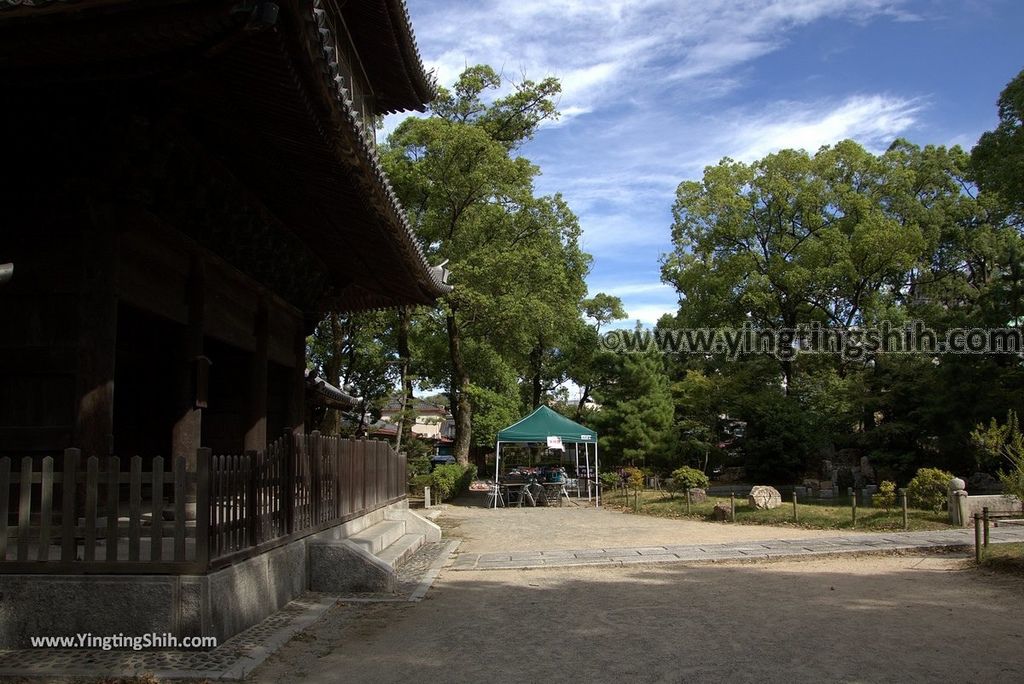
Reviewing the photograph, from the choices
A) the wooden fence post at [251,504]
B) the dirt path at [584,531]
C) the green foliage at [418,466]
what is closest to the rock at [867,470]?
the dirt path at [584,531]

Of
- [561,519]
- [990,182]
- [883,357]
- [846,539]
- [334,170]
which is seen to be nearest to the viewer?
[334,170]

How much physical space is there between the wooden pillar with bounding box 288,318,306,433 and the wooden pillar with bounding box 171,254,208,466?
4.16m

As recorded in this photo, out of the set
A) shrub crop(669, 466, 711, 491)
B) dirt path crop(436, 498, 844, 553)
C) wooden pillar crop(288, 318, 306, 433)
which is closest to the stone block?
wooden pillar crop(288, 318, 306, 433)

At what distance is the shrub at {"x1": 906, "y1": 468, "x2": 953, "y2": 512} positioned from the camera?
1561 centimetres

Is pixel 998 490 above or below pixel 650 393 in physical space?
below

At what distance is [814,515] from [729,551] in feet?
18.1

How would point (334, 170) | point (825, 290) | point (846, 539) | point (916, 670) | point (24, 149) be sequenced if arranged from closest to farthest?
1. point (916, 670)
2. point (24, 149)
3. point (334, 170)
4. point (846, 539)
5. point (825, 290)

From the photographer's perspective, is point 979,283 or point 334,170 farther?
point 979,283

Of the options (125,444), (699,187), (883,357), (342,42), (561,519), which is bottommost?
(561,519)

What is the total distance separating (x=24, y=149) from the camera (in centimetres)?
593

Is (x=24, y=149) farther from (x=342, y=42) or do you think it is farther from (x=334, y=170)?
(x=342, y=42)

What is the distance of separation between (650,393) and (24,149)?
86.5 ft

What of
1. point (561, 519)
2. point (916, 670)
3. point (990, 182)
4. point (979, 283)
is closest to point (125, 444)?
point (916, 670)

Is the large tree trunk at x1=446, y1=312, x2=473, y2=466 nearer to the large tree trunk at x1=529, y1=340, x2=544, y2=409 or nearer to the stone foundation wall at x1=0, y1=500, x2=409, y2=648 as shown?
the large tree trunk at x1=529, y1=340, x2=544, y2=409
